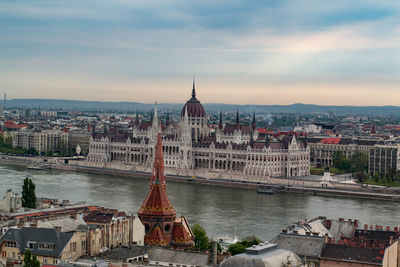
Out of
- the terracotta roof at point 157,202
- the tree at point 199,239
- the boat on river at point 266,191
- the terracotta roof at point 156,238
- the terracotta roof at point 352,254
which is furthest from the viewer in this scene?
the boat on river at point 266,191

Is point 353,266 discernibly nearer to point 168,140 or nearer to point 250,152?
point 250,152

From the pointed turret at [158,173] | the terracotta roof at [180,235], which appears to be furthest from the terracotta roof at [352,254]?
the pointed turret at [158,173]

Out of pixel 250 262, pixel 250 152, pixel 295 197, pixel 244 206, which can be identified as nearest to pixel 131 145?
pixel 250 152

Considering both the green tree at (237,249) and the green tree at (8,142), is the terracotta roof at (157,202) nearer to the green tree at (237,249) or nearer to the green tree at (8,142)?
the green tree at (237,249)

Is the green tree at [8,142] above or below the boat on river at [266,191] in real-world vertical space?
above

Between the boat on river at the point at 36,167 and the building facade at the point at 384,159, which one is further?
the boat on river at the point at 36,167

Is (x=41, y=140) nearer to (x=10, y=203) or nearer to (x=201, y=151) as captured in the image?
(x=201, y=151)
